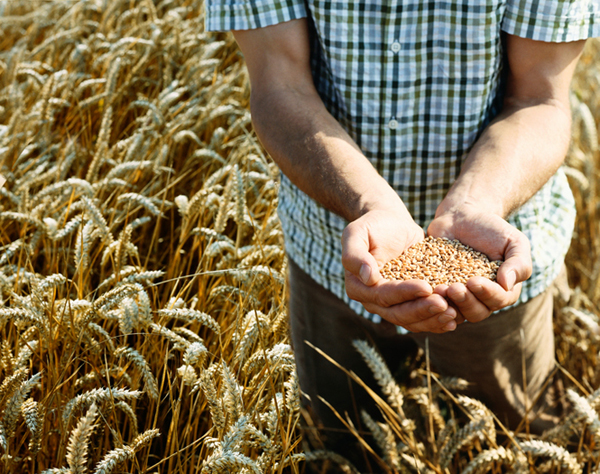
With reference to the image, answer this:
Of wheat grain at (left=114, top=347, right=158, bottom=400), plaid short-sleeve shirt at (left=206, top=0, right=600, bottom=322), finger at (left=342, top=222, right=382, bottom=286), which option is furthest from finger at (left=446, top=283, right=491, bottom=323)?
wheat grain at (left=114, top=347, right=158, bottom=400)

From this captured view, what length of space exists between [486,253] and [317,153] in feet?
1.30

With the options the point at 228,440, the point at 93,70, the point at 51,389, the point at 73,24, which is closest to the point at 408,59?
the point at 228,440

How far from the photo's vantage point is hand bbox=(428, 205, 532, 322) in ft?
2.92

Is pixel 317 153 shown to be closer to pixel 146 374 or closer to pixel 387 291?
pixel 387 291

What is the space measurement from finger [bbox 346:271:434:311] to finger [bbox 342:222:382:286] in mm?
20

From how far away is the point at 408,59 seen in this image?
1.20 meters

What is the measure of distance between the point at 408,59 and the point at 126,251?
2.50 feet

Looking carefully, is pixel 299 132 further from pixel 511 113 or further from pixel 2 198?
pixel 2 198

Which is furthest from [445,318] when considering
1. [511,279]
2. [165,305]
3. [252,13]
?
[252,13]

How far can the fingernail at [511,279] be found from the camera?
34.9 inches

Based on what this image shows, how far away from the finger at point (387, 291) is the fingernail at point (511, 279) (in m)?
0.13

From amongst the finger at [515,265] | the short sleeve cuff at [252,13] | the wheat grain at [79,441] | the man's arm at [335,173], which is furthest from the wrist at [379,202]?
the wheat grain at [79,441]

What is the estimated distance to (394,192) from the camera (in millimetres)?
1076

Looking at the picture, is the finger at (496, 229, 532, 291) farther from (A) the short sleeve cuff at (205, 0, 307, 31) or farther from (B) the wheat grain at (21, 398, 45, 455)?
(B) the wheat grain at (21, 398, 45, 455)
